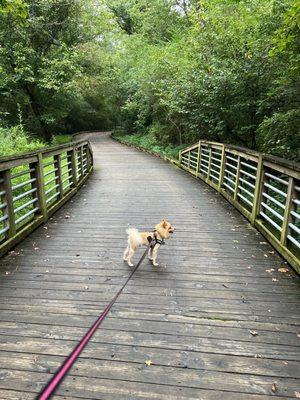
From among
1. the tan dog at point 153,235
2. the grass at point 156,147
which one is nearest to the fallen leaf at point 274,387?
the tan dog at point 153,235

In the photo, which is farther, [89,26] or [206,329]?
[89,26]

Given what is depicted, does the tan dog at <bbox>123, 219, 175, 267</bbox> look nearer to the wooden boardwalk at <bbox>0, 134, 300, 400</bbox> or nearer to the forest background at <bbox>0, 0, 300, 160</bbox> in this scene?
the wooden boardwalk at <bbox>0, 134, 300, 400</bbox>

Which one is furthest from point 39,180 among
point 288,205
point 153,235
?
point 288,205

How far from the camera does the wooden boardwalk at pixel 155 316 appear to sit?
7.84ft

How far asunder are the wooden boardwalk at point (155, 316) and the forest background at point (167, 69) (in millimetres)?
3791

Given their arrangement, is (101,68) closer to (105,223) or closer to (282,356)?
(105,223)

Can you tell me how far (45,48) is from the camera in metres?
20.1

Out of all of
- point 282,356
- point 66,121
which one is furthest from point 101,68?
point 282,356

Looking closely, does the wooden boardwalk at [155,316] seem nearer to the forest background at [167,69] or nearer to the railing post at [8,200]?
the railing post at [8,200]

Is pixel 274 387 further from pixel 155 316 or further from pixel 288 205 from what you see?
pixel 288 205

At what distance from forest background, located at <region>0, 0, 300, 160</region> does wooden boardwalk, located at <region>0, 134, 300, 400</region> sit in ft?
12.4

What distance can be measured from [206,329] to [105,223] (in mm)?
3435

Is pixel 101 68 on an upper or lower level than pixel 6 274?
upper

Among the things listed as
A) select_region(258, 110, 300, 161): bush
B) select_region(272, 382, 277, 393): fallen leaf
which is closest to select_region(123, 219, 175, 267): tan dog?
select_region(272, 382, 277, 393): fallen leaf
